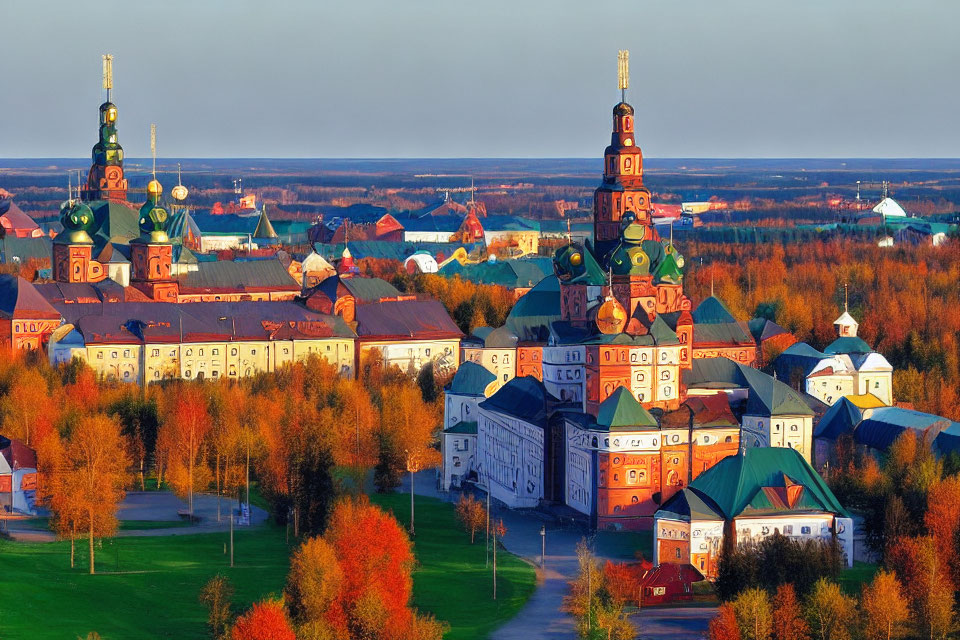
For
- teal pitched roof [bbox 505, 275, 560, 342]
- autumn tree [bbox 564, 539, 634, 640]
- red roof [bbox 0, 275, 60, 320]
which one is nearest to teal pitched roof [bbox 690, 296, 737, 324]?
teal pitched roof [bbox 505, 275, 560, 342]

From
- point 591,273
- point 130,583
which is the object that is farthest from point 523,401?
point 130,583

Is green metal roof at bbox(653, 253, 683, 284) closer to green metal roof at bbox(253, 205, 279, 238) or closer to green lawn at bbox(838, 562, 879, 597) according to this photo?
green lawn at bbox(838, 562, 879, 597)

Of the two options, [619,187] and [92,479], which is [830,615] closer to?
[92,479]

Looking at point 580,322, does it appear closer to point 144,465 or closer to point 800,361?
point 800,361

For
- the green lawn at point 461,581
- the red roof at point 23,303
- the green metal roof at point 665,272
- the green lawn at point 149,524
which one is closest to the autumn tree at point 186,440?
the green lawn at point 149,524

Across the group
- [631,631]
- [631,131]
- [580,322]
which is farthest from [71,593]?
[631,131]

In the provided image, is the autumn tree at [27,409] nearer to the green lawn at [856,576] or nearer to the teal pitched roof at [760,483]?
the teal pitched roof at [760,483]
